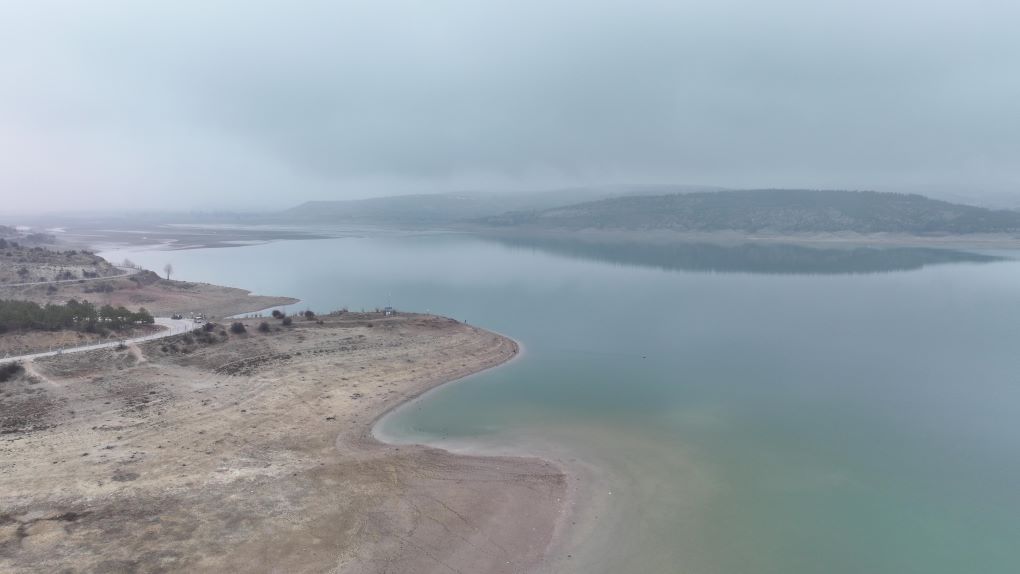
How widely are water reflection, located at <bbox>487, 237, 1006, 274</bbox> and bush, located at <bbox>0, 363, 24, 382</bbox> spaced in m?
82.5

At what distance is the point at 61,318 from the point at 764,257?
11003cm

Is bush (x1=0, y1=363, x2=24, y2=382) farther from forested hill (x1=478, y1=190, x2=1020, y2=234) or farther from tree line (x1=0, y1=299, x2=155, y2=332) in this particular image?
forested hill (x1=478, y1=190, x2=1020, y2=234)

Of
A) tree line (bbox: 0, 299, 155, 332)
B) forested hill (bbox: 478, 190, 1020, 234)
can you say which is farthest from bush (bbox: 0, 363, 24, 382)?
forested hill (bbox: 478, 190, 1020, 234)

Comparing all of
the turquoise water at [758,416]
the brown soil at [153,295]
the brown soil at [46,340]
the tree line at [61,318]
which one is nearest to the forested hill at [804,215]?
the turquoise water at [758,416]

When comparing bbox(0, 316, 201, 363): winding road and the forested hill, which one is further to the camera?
the forested hill

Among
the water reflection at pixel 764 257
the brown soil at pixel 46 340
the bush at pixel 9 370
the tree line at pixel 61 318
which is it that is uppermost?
the water reflection at pixel 764 257

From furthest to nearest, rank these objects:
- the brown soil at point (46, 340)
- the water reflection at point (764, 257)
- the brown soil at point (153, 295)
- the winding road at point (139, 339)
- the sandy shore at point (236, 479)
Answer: the water reflection at point (764, 257) → the brown soil at point (153, 295) → the brown soil at point (46, 340) → the winding road at point (139, 339) → the sandy shore at point (236, 479)

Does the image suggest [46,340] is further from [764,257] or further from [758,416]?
[764,257]

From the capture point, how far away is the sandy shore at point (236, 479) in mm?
14578

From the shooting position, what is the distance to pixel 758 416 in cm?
2614

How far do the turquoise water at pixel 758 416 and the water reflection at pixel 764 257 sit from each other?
2616 centimetres

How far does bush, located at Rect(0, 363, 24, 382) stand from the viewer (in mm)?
24062

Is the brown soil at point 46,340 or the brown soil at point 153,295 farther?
the brown soil at point 153,295

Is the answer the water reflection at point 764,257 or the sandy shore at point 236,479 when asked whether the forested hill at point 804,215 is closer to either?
the water reflection at point 764,257
